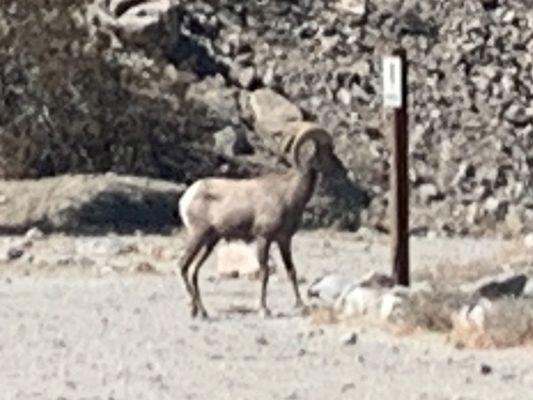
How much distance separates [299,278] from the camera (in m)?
24.9

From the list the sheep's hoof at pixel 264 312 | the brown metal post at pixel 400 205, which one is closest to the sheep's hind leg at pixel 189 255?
the sheep's hoof at pixel 264 312

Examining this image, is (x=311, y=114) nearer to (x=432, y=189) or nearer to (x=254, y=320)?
(x=432, y=189)

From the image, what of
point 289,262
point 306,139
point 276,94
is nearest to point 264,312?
point 289,262

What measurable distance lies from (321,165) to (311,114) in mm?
15650

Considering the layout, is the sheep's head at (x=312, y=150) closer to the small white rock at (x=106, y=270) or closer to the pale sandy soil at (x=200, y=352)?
the pale sandy soil at (x=200, y=352)

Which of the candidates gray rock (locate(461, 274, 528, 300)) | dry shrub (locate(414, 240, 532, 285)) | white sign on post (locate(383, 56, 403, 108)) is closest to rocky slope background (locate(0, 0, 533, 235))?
dry shrub (locate(414, 240, 532, 285))

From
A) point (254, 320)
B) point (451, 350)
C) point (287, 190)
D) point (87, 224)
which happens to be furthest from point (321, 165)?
point (87, 224)

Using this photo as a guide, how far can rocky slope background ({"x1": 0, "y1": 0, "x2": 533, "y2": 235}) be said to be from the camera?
33.5 m

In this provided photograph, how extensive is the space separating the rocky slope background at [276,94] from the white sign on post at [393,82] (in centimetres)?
1003

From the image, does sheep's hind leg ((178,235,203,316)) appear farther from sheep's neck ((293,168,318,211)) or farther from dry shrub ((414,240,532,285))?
dry shrub ((414,240,532,285))

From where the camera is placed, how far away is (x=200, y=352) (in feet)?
58.3

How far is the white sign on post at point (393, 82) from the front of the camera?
21.2 meters

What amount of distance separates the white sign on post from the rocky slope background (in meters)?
10.0

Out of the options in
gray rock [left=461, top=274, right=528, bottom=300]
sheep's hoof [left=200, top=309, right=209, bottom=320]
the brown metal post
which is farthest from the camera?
the brown metal post
